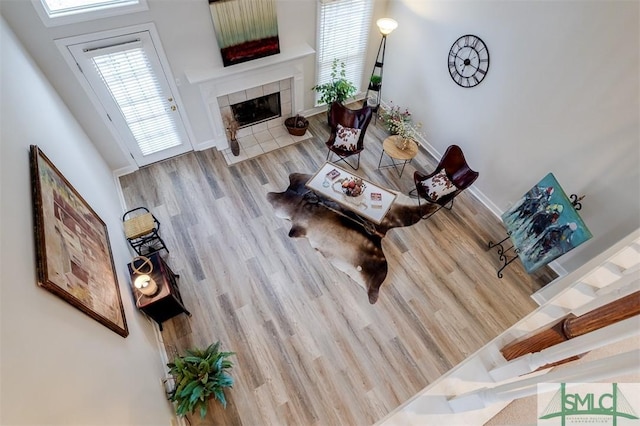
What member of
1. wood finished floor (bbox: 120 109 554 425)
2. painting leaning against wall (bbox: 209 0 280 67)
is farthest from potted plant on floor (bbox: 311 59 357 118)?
wood finished floor (bbox: 120 109 554 425)

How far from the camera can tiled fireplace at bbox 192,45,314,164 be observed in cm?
498

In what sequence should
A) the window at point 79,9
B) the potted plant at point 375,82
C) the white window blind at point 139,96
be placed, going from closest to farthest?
the window at point 79,9
the white window blind at point 139,96
the potted plant at point 375,82

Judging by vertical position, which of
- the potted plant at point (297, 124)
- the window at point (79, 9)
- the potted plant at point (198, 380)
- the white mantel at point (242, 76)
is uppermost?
the window at point (79, 9)

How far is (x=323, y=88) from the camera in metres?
5.83

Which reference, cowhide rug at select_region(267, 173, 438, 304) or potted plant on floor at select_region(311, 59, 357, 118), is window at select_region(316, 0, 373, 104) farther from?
cowhide rug at select_region(267, 173, 438, 304)

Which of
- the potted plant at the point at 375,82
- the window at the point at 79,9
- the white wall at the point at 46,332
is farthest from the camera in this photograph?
the potted plant at the point at 375,82

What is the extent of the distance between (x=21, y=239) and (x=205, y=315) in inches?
94.4

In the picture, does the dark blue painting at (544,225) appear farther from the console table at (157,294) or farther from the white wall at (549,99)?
the console table at (157,294)

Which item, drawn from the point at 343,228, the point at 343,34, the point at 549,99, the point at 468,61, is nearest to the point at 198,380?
the point at 343,228

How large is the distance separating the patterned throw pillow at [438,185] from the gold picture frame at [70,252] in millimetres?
4158

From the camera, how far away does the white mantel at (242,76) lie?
4824 mm

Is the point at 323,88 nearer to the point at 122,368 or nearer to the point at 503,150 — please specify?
the point at 503,150

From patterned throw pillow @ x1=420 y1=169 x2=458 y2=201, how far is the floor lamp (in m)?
1.52

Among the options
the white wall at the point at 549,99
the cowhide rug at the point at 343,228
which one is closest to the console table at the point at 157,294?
the cowhide rug at the point at 343,228
